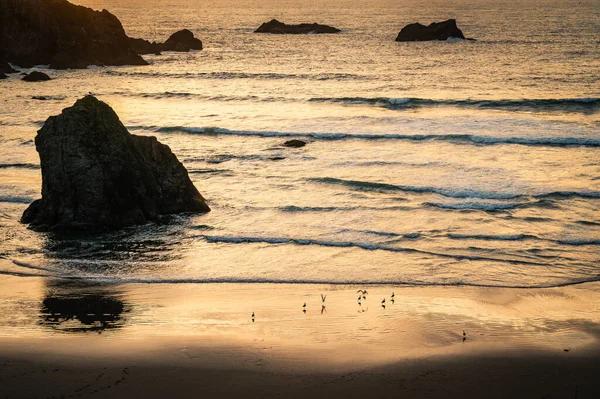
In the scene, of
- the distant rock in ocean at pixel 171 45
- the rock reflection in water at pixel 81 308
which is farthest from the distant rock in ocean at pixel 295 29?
the rock reflection in water at pixel 81 308

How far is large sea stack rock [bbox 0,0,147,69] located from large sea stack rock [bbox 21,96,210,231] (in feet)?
130

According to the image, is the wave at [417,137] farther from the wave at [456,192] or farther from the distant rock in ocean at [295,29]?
the distant rock in ocean at [295,29]

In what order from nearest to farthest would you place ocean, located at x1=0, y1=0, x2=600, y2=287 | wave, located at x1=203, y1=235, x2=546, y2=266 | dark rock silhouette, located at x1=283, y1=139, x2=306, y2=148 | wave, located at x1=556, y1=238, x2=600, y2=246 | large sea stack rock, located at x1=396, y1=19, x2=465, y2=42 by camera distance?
ocean, located at x1=0, y1=0, x2=600, y2=287 → wave, located at x1=203, y1=235, x2=546, y2=266 → wave, located at x1=556, y1=238, x2=600, y2=246 → dark rock silhouette, located at x1=283, y1=139, x2=306, y2=148 → large sea stack rock, located at x1=396, y1=19, x2=465, y2=42

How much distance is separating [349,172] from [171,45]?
49.4 m

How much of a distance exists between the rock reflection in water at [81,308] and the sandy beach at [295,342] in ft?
0.09

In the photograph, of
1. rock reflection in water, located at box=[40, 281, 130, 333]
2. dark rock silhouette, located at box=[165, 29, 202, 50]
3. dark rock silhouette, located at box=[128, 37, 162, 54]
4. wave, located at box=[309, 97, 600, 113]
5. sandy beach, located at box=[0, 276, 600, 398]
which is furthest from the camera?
dark rock silhouette, located at box=[165, 29, 202, 50]

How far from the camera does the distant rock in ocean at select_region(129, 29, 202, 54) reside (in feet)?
211

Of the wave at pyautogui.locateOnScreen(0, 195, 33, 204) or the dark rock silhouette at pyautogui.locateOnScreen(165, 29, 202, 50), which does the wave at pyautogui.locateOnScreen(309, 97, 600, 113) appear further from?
the dark rock silhouette at pyautogui.locateOnScreen(165, 29, 202, 50)

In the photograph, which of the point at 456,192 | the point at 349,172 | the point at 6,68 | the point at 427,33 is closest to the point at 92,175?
the point at 349,172

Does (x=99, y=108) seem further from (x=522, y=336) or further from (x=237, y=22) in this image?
(x=237, y=22)

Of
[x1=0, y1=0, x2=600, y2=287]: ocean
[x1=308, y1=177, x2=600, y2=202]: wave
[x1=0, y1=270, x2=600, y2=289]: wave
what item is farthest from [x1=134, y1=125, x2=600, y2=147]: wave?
[x1=0, y1=270, x2=600, y2=289]: wave

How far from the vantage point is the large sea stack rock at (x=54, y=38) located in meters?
54.0

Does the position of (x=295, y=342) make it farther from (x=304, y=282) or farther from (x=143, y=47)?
(x=143, y=47)

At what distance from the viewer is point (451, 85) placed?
138 ft
